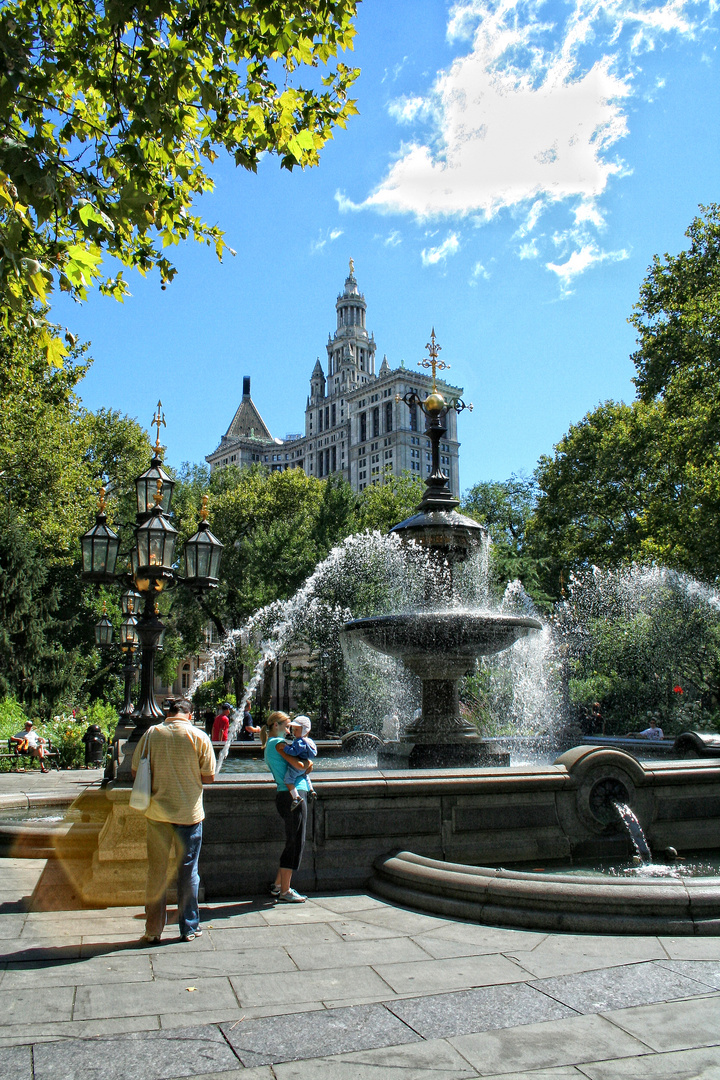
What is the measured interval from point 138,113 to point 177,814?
5.71 meters

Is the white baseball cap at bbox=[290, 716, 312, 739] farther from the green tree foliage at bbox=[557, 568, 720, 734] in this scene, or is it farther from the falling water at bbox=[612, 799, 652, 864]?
the green tree foliage at bbox=[557, 568, 720, 734]

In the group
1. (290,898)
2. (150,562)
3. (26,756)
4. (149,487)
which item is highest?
(149,487)

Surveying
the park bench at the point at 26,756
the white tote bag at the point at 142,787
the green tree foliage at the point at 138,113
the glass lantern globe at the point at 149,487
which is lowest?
the park bench at the point at 26,756

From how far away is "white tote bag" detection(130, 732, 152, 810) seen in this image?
5.50 meters

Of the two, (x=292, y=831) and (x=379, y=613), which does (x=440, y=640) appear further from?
(x=379, y=613)

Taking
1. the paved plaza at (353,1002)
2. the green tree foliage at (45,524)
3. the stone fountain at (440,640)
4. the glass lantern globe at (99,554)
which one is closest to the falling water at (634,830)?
the paved plaza at (353,1002)

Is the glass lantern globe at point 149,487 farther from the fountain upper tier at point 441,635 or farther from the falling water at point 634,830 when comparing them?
the falling water at point 634,830

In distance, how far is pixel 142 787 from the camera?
219 inches

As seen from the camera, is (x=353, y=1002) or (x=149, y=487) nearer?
(x=353, y=1002)

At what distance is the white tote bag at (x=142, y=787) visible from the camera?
550 centimetres

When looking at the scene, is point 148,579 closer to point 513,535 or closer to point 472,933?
point 472,933

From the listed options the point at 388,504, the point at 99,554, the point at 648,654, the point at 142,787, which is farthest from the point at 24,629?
the point at 142,787

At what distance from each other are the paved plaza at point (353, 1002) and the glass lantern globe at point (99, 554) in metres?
5.20

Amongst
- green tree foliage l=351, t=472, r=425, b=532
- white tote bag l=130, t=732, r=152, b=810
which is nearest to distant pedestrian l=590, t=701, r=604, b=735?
green tree foliage l=351, t=472, r=425, b=532
